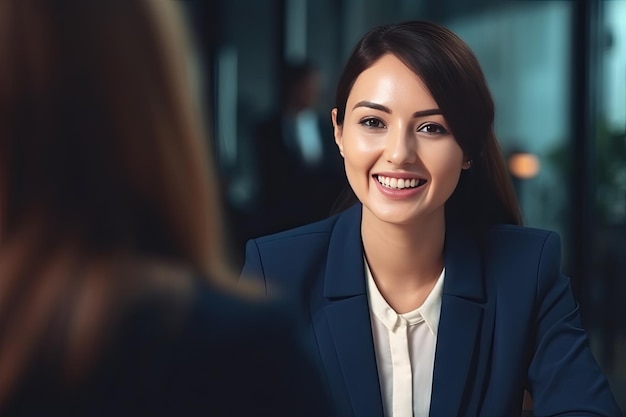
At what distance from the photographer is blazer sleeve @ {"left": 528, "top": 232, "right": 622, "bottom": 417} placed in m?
1.30

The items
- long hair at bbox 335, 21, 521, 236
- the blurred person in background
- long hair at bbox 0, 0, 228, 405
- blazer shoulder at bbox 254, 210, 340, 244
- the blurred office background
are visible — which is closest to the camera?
long hair at bbox 0, 0, 228, 405

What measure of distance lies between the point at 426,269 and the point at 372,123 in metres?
0.24

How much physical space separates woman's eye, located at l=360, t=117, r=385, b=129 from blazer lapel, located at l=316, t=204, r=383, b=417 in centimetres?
17

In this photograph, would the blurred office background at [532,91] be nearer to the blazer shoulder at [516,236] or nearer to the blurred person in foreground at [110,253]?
the blazer shoulder at [516,236]

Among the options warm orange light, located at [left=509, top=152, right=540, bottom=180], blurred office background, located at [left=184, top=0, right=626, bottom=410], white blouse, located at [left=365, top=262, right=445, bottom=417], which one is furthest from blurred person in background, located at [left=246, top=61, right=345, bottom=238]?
warm orange light, located at [left=509, top=152, right=540, bottom=180]

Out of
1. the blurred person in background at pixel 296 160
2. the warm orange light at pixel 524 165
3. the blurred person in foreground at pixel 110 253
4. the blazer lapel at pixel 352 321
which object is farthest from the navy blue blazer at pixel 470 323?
the warm orange light at pixel 524 165

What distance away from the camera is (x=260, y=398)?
1.85 ft

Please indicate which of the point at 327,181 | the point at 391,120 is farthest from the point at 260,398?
the point at 327,181

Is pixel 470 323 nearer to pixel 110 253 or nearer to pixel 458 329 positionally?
pixel 458 329

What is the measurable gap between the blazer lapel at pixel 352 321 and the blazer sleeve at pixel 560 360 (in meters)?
0.24

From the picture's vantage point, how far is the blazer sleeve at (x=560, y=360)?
1.30 m

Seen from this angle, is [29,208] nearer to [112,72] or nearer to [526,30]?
[112,72]

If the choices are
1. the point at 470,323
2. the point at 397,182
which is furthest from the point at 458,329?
the point at 397,182

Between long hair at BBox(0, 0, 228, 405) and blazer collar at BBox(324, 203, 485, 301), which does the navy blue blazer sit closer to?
blazer collar at BBox(324, 203, 485, 301)
